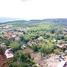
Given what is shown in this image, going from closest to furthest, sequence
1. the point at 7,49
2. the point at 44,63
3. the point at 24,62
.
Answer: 1. the point at 24,62
2. the point at 44,63
3. the point at 7,49

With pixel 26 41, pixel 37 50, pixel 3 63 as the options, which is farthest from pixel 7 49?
pixel 3 63

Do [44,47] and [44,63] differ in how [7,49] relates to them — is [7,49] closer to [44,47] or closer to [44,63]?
[44,47]

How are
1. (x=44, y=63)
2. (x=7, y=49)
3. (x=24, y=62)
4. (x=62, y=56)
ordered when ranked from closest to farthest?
(x=24, y=62)
(x=44, y=63)
(x=62, y=56)
(x=7, y=49)

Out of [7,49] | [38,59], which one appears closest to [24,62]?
[38,59]

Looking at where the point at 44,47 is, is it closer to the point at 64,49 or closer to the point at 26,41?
the point at 64,49

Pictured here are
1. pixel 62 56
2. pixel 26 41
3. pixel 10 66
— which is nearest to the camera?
pixel 10 66

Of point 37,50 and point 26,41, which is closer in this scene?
point 37,50

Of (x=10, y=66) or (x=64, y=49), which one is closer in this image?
(x=10, y=66)

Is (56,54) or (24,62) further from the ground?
(24,62)

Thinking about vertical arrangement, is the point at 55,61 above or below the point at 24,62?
below

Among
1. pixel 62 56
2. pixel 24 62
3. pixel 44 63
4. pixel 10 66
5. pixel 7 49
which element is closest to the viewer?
pixel 10 66
